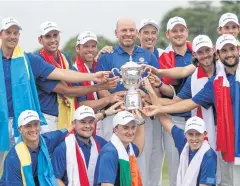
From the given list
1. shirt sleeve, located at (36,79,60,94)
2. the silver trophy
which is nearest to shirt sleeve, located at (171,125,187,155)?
the silver trophy

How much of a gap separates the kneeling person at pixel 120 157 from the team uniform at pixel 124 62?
0.69m

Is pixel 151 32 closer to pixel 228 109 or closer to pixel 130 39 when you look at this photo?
pixel 130 39

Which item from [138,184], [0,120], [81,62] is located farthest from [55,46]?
[138,184]

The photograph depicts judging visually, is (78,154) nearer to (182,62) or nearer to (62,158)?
(62,158)

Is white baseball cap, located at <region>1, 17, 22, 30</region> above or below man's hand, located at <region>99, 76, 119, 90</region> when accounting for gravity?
above

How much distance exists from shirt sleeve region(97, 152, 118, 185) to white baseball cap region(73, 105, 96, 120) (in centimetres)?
57

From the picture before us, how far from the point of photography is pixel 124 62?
12.2 meters

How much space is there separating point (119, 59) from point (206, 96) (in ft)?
4.24

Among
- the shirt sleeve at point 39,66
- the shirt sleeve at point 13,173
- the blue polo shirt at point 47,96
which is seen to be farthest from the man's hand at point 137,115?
the shirt sleeve at point 13,173

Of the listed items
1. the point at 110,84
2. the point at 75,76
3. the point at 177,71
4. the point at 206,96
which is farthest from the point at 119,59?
the point at 206,96

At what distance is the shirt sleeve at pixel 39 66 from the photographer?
11.9 m

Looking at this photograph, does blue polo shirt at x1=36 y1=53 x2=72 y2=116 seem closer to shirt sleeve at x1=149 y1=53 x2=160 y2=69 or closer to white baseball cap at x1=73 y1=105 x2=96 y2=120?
white baseball cap at x1=73 y1=105 x2=96 y2=120

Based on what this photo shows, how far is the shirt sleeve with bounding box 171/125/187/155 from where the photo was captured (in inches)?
463

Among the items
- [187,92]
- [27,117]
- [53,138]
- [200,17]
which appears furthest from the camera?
[200,17]
